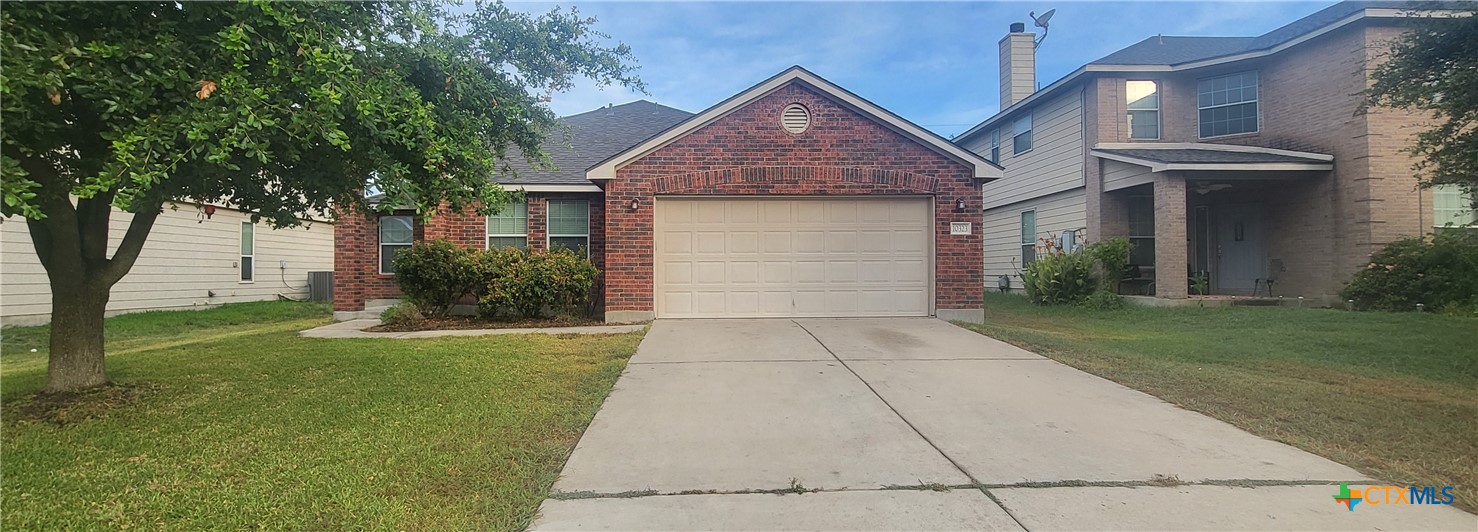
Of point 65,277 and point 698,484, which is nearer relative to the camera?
point 698,484

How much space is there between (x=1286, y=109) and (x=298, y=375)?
59.5 ft

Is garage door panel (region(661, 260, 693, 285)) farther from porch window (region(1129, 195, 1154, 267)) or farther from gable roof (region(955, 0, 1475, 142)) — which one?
porch window (region(1129, 195, 1154, 267))

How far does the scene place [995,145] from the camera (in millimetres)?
20453

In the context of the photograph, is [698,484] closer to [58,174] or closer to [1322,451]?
[1322,451]

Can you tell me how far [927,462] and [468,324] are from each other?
8.90 metres

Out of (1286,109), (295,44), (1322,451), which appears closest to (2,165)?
(295,44)

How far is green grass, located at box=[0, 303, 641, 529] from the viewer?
3.31 meters

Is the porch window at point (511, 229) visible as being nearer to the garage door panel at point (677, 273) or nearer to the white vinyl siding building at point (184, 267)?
the garage door panel at point (677, 273)

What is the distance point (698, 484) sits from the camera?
149 inches

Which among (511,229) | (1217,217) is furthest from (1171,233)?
(511,229)

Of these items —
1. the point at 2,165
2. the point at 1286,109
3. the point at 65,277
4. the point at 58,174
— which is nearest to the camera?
the point at 2,165

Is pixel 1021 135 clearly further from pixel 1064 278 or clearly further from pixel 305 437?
pixel 305 437

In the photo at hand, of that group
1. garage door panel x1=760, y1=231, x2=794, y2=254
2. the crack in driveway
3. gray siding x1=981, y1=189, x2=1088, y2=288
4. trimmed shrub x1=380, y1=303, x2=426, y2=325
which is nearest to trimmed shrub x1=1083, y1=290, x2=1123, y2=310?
gray siding x1=981, y1=189, x2=1088, y2=288

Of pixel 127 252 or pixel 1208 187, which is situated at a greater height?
pixel 1208 187
